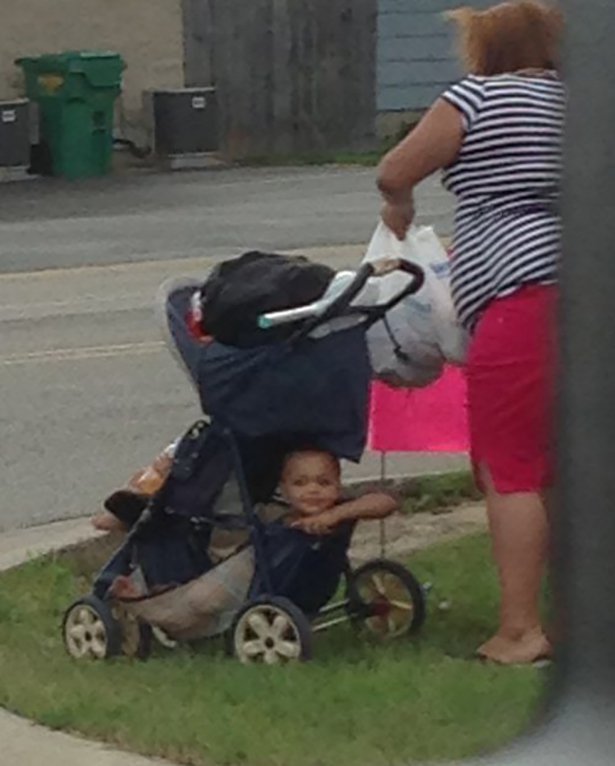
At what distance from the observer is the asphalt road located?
9.12 metres

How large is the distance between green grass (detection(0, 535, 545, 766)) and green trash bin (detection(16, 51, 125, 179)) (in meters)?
17.7

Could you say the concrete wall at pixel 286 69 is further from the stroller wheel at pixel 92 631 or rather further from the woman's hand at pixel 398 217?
the stroller wheel at pixel 92 631

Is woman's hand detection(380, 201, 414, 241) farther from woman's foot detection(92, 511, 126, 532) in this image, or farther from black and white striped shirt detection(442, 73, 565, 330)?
woman's foot detection(92, 511, 126, 532)

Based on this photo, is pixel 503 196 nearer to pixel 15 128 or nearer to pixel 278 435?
pixel 278 435

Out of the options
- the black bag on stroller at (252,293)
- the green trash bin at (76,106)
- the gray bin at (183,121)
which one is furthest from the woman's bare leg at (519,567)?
the gray bin at (183,121)

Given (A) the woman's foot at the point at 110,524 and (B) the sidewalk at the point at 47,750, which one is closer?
(B) the sidewalk at the point at 47,750

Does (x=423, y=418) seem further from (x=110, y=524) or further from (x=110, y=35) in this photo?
(x=110, y=35)

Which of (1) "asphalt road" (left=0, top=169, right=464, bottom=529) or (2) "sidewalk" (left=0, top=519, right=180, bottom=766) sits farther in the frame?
(1) "asphalt road" (left=0, top=169, right=464, bottom=529)

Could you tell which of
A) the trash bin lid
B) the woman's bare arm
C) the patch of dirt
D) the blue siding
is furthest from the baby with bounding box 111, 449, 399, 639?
the blue siding

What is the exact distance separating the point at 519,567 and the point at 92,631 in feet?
3.66

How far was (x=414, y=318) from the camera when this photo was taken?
598cm

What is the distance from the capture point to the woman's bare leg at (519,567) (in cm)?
561

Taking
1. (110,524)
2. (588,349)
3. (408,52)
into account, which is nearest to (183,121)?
(408,52)

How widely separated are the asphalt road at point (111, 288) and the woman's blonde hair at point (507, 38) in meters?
3.03
